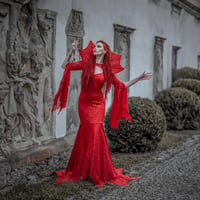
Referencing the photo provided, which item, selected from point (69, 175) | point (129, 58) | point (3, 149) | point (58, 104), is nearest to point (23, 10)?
point (58, 104)

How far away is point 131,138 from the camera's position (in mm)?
6852

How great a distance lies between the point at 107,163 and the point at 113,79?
1.13 metres

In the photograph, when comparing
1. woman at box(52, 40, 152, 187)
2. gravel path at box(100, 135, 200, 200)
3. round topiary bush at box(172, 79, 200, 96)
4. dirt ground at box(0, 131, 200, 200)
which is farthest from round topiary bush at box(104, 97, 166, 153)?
round topiary bush at box(172, 79, 200, 96)

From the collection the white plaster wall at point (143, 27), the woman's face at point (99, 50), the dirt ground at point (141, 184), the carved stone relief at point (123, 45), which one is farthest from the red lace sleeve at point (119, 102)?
the carved stone relief at point (123, 45)

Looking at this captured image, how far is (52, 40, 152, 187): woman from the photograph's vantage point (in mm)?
5023

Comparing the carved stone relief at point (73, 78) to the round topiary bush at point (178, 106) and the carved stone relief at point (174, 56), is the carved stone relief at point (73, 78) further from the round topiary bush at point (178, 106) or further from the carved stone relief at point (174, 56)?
the carved stone relief at point (174, 56)

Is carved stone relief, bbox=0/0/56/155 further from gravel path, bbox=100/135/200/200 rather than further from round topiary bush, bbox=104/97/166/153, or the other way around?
gravel path, bbox=100/135/200/200

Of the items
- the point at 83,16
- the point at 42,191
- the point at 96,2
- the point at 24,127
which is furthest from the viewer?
the point at 96,2

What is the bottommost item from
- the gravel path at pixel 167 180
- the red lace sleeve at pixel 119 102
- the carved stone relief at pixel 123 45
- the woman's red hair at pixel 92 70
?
the gravel path at pixel 167 180

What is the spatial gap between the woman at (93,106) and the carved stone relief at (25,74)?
877 mm

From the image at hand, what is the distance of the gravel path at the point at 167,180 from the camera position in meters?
4.70

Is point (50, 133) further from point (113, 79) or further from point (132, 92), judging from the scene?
point (132, 92)

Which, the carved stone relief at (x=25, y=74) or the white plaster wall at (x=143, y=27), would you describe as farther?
the white plaster wall at (x=143, y=27)

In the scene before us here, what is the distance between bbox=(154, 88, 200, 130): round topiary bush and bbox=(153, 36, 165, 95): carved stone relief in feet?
8.02
